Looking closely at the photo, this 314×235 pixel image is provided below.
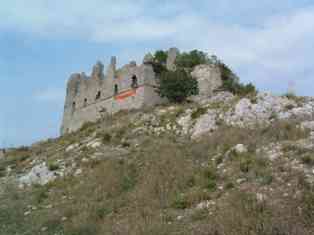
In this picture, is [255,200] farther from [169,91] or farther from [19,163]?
[169,91]

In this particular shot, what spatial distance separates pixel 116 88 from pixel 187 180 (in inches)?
943

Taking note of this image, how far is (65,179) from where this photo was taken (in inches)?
584

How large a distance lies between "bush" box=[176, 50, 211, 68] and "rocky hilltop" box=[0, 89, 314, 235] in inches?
532

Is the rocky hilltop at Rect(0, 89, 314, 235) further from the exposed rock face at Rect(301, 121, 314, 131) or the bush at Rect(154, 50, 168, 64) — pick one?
the bush at Rect(154, 50, 168, 64)

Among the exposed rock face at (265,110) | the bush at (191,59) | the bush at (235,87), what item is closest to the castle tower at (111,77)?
the bush at (191,59)

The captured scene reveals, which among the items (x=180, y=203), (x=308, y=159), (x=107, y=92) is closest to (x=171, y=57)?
(x=107, y=92)

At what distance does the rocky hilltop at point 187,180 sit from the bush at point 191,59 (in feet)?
44.3

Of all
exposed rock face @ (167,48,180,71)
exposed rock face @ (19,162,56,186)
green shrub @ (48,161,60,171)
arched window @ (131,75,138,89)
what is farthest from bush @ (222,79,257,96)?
exposed rock face @ (19,162,56,186)

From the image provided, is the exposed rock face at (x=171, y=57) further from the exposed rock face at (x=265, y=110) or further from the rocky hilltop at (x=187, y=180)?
the exposed rock face at (x=265, y=110)

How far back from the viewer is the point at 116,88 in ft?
111

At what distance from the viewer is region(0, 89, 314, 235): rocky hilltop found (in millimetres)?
7745

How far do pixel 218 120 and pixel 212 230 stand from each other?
1176 centimetres

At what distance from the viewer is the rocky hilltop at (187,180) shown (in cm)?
774

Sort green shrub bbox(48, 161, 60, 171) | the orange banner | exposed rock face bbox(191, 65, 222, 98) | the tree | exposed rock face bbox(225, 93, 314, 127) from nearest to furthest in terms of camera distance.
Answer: exposed rock face bbox(225, 93, 314, 127), green shrub bbox(48, 161, 60, 171), the tree, exposed rock face bbox(191, 65, 222, 98), the orange banner
